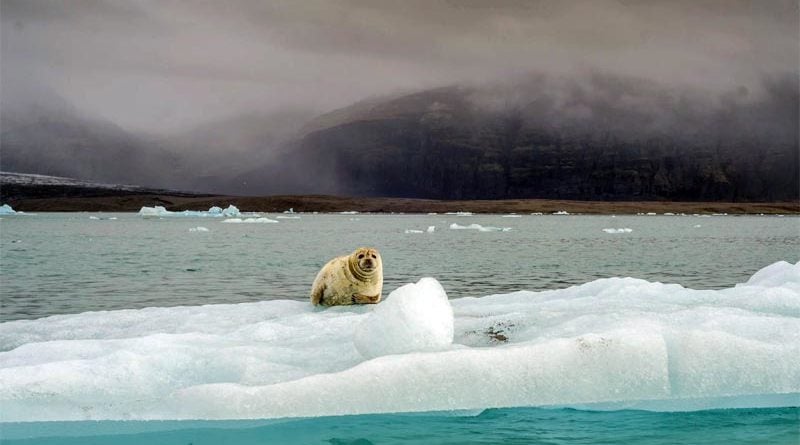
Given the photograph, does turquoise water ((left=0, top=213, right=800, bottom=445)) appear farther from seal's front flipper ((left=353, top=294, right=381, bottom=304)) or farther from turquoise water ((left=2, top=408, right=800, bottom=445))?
seal's front flipper ((left=353, top=294, right=381, bottom=304))

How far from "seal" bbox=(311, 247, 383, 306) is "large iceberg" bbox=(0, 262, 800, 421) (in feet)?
11.3

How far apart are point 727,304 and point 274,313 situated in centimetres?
540

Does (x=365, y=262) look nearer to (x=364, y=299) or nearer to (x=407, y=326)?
(x=364, y=299)

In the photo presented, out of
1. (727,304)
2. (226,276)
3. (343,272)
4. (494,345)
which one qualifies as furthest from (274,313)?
(226,276)

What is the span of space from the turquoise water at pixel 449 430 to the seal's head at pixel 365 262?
5.21m

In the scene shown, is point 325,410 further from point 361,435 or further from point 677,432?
point 677,432

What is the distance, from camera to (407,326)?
20.0 feet

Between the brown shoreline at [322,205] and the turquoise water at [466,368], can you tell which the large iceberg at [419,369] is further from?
the brown shoreline at [322,205]

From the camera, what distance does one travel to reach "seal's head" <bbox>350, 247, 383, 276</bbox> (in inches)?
415

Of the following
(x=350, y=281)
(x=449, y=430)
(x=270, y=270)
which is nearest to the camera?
(x=449, y=430)

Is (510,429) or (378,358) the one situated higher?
(378,358)

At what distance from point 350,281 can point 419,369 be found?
5280 millimetres

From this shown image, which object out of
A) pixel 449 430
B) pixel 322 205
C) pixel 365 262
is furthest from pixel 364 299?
pixel 322 205

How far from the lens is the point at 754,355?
5.75 metres
